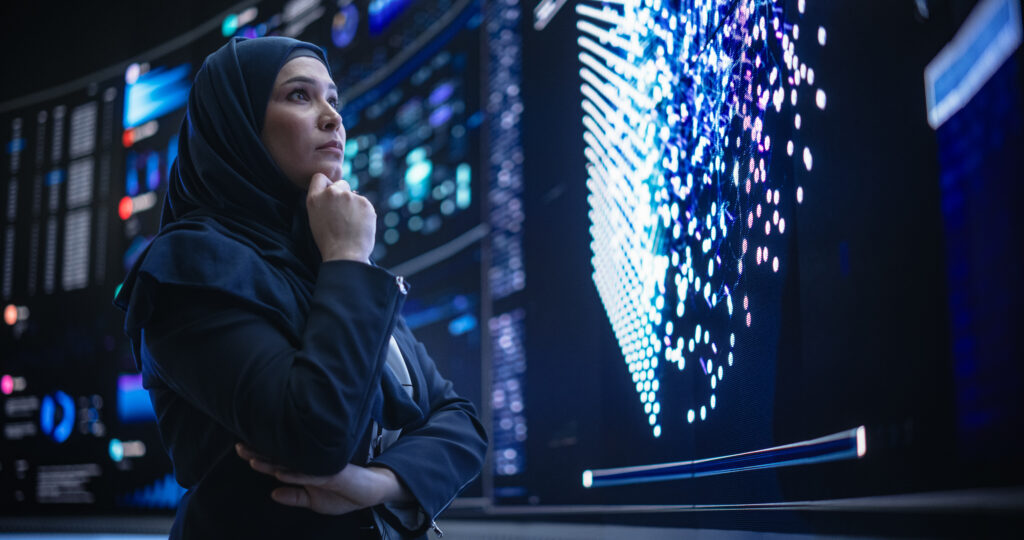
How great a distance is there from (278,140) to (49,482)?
9.93 ft

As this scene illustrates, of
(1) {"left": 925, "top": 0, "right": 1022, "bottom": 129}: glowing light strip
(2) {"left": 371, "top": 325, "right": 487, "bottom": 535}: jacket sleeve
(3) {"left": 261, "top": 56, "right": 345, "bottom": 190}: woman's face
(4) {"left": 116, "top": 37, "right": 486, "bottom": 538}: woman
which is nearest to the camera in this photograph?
(1) {"left": 925, "top": 0, "right": 1022, "bottom": 129}: glowing light strip

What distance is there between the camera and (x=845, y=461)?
0.91 metres

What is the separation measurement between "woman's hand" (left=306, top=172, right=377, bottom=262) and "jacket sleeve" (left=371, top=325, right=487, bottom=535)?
21 cm

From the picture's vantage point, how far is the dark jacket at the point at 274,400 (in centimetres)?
77

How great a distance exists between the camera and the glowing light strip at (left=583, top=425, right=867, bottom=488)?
904 mm

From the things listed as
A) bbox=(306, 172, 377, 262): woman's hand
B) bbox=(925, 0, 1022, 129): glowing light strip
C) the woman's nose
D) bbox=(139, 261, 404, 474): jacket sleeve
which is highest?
the woman's nose

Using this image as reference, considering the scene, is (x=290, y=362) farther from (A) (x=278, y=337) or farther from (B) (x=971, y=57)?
(B) (x=971, y=57)

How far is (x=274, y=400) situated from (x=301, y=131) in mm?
354

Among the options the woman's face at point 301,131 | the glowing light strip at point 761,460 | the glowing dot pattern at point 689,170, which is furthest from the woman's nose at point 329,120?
the glowing light strip at point 761,460

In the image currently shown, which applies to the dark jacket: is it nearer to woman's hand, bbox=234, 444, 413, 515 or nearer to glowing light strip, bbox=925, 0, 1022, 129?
woman's hand, bbox=234, 444, 413, 515

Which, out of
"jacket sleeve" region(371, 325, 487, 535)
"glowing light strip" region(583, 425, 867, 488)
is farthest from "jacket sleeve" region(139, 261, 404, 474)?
"glowing light strip" region(583, 425, 867, 488)

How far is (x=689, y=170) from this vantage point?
1321 millimetres

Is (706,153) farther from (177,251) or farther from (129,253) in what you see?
(129,253)

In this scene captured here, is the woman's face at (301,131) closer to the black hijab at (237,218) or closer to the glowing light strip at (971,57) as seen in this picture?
the black hijab at (237,218)
